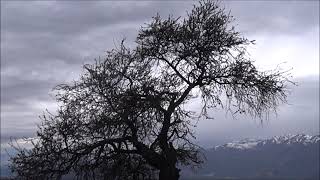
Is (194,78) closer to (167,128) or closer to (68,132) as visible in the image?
(167,128)

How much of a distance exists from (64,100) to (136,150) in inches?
119

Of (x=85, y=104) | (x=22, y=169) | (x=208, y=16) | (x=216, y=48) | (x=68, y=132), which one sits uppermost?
(x=208, y=16)

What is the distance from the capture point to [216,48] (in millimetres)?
16406

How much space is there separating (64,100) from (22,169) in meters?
2.81

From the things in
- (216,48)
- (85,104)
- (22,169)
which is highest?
→ (216,48)

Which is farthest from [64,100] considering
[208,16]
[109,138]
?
[208,16]

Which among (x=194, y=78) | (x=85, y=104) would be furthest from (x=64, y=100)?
(x=194, y=78)

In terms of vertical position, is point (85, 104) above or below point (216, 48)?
below

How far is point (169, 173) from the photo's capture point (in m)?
15.8

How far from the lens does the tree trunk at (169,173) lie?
1572cm

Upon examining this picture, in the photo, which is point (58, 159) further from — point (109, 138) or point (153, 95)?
point (153, 95)

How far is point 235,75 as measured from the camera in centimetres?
1619

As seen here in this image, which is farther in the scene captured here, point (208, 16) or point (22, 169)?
point (208, 16)

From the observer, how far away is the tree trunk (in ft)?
51.6
